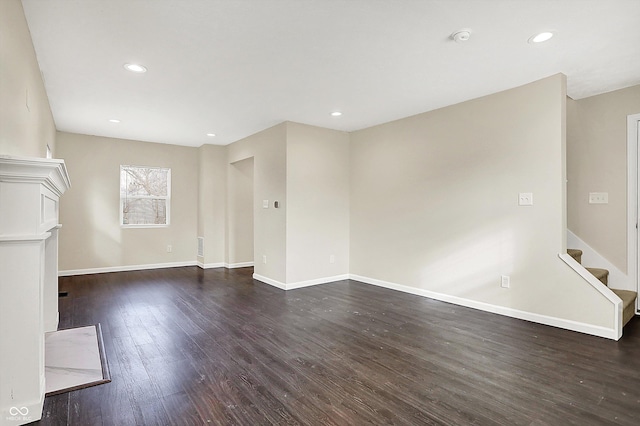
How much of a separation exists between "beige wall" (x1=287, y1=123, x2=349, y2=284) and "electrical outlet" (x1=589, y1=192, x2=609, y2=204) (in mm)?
3151

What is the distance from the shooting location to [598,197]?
377 centimetres

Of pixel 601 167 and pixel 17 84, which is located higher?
pixel 17 84

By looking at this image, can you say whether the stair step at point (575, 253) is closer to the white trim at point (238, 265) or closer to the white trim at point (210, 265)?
the white trim at point (238, 265)

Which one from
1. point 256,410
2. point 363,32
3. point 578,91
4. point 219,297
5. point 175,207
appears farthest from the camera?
point 175,207

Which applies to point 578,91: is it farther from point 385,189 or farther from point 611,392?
point 611,392

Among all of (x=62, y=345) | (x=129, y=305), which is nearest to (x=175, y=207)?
(x=129, y=305)

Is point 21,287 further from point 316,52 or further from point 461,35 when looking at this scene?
point 461,35

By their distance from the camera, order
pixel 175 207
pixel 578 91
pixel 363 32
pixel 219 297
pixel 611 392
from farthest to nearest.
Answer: pixel 175 207
pixel 219 297
pixel 578 91
pixel 363 32
pixel 611 392

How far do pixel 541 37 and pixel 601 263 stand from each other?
2.70 meters

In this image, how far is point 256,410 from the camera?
1935 mm

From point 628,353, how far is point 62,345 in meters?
4.62

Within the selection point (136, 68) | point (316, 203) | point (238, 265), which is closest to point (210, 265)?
point (238, 265)

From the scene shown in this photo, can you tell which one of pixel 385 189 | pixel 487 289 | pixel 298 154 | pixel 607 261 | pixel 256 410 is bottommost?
pixel 256 410

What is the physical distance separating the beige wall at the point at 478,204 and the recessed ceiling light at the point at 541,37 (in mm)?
858
